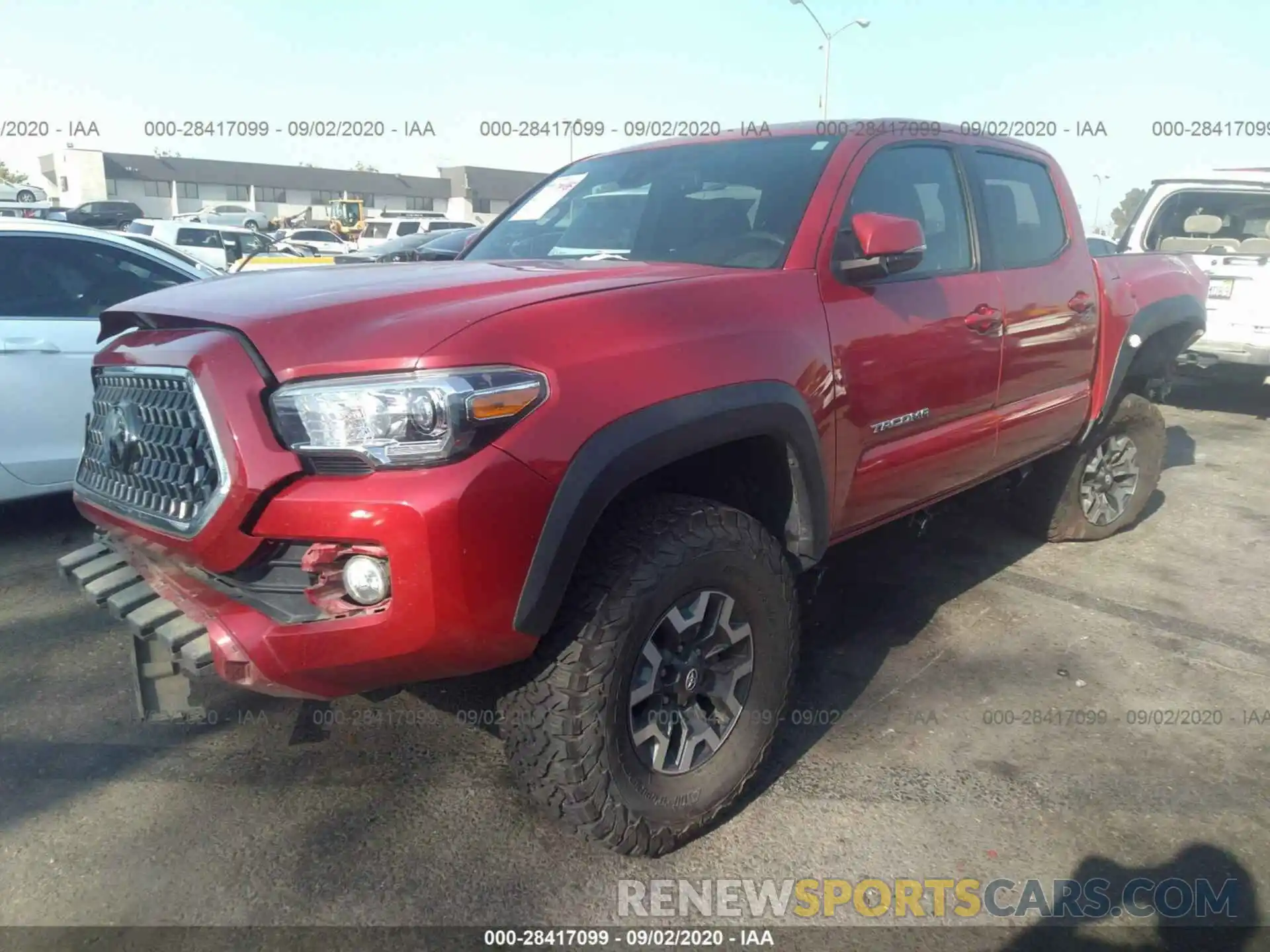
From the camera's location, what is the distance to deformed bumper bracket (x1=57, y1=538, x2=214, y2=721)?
7.11ft

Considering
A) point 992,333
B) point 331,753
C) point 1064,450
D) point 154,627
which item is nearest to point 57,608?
point 331,753

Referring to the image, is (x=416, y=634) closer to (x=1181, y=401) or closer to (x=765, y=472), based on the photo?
(x=765, y=472)

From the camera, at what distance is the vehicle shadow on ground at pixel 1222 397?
9.29 meters

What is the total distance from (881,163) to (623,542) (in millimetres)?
1814

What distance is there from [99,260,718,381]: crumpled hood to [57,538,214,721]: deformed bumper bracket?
0.64 meters

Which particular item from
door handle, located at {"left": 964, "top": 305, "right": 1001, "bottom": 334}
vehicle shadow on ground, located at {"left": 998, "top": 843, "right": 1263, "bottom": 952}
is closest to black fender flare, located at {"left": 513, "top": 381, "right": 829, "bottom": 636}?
door handle, located at {"left": 964, "top": 305, "right": 1001, "bottom": 334}

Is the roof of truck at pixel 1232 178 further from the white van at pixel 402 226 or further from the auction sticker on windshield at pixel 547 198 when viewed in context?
the white van at pixel 402 226

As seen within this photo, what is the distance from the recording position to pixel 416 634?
2.03 metres

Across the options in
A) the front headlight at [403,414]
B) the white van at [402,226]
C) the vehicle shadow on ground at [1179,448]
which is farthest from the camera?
the white van at [402,226]

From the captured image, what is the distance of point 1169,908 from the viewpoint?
2.41 metres

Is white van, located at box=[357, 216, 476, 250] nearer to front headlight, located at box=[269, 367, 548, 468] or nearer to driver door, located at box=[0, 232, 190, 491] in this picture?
driver door, located at box=[0, 232, 190, 491]

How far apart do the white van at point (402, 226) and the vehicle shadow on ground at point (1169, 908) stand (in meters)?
25.2

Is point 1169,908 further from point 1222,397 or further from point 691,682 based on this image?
point 1222,397

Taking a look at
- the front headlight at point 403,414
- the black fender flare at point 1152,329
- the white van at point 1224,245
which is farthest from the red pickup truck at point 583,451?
the white van at point 1224,245
